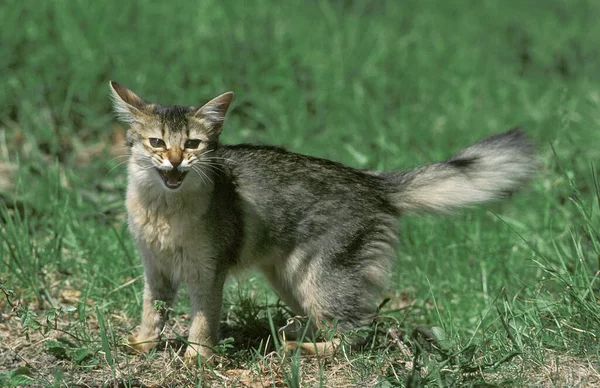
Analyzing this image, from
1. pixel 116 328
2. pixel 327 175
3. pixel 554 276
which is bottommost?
pixel 116 328

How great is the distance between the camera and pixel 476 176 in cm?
442

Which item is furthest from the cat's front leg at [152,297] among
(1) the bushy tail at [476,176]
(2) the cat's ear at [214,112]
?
(1) the bushy tail at [476,176]

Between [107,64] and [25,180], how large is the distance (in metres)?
1.42

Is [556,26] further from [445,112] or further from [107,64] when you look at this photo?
[107,64]

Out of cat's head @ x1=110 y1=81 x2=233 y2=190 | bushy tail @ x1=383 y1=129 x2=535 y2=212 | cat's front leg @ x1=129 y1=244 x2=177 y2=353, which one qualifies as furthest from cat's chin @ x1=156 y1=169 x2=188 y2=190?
bushy tail @ x1=383 y1=129 x2=535 y2=212

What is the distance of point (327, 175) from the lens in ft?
14.7

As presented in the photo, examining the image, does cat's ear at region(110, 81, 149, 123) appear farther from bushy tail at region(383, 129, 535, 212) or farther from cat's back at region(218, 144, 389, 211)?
bushy tail at region(383, 129, 535, 212)

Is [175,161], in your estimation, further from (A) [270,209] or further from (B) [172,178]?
(A) [270,209]

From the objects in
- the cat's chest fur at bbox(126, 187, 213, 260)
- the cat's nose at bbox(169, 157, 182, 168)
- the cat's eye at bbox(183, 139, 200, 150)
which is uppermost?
the cat's eye at bbox(183, 139, 200, 150)

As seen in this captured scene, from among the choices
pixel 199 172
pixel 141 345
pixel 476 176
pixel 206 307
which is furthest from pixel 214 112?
pixel 476 176

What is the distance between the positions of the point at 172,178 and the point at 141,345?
868 millimetres

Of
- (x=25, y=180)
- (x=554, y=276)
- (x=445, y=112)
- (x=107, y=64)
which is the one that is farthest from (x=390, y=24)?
(x=554, y=276)

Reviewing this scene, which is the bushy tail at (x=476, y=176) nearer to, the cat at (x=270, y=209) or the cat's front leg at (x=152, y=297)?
the cat at (x=270, y=209)

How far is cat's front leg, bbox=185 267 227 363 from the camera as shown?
4133 millimetres
